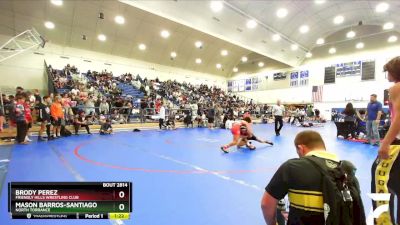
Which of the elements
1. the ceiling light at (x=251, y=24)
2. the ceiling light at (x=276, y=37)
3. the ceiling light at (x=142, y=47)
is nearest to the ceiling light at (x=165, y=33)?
the ceiling light at (x=142, y=47)

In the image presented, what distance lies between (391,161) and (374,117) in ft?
22.6

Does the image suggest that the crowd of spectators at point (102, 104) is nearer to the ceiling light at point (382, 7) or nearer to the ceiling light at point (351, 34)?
the ceiling light at point (351, 34)

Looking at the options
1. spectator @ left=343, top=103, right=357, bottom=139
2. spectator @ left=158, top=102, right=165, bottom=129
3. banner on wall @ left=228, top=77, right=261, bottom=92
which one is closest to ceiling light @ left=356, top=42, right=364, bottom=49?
banner on wall @ left=228, top=77, right=261, bottom=92

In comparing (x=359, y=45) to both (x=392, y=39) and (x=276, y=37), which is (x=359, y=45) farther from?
(x=276, y=37)

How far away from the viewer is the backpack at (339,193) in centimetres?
134

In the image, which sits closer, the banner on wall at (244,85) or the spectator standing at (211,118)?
the spectator standing at (211,118)

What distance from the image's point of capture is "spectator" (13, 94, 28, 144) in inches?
318

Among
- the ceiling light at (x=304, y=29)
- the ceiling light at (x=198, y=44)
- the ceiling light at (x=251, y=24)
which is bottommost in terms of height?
the ceiling light at (x=251, y=24)

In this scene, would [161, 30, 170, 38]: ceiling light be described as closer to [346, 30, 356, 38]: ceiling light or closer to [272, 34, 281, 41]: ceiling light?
[272, 34, 281, 41]: ceiling light

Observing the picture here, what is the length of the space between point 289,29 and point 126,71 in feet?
51.8

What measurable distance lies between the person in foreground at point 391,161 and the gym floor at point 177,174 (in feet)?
4.08

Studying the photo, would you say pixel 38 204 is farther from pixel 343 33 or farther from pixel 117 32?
pixel 343 33

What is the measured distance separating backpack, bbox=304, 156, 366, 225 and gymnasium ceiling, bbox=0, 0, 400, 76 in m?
12.9

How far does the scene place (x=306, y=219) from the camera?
144cm
